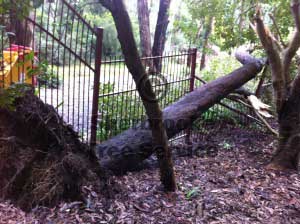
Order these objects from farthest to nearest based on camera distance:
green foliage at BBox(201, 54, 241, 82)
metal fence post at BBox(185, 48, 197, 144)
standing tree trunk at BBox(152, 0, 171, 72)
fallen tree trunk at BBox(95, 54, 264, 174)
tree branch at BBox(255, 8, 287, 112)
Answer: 1. green foliage at BBox(201, 54, 241, 82)
2. standing tree trunk at BBox(152, 0, 171, 72)
3. metal fence post at BBox(185, 48, 197, 144)
4. tree branch at BBox(255, 8, 287, 112)
5. fallen tree trunk at BBox(95, 54, 264, 174)

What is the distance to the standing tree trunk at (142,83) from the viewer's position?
3.30m

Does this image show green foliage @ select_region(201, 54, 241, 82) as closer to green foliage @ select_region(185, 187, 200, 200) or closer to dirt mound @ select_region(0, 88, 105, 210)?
green foliage @ select_region(185, 187, 200, 200)

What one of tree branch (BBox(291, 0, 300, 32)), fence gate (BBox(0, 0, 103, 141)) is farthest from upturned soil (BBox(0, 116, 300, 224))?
tree branch (BBox(291, 0, 300, 32))

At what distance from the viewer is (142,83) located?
3670mm

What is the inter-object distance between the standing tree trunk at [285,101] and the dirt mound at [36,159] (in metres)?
3.22

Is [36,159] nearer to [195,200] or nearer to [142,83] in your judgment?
[142,83]

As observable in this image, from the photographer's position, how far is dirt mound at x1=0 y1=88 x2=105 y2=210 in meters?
3.61

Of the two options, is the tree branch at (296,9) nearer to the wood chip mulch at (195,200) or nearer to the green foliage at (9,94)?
the wood chip mulch at (195,200)

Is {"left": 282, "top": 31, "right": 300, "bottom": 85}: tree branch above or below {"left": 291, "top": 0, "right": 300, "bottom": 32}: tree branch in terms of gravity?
below

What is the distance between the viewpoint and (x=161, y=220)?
378cm

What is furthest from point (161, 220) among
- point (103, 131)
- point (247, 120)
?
point (247, 120)

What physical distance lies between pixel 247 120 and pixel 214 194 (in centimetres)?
441

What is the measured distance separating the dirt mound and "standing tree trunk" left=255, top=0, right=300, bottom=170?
10.6 feet

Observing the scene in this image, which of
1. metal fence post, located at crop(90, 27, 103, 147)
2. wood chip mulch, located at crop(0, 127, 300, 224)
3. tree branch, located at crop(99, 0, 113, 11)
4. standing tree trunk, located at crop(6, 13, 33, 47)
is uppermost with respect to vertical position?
tree branch, located at crop(99, 0, 113, 11)
